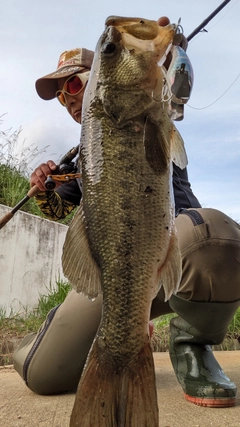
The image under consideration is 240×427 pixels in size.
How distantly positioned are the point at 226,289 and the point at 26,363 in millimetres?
1305

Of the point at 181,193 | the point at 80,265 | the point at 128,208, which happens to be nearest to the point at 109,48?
the point at 128,208

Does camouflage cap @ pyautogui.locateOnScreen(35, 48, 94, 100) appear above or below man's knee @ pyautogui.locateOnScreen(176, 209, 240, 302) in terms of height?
above

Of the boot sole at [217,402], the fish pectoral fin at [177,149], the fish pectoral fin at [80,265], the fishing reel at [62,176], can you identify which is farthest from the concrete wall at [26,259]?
the fish pectoral fin at [177,149]

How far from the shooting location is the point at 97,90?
163 centimetres

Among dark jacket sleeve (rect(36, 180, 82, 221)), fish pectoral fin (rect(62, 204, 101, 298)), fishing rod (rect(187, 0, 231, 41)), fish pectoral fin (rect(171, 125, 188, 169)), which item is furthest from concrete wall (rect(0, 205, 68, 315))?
fish pectoral fin (rect(171, 125, 188, 169))

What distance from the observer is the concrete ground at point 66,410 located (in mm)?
2043

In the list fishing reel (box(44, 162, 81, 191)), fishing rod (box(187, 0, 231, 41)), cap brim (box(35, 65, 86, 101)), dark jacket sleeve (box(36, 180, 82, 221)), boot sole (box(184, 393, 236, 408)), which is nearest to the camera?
boot sole (box(184, 393, 236, 408))

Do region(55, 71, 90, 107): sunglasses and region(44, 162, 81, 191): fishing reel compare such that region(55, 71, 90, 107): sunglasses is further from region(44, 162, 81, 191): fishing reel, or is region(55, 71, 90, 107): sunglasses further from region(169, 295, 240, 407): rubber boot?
region(169, 295, 240, 407): rubber boot

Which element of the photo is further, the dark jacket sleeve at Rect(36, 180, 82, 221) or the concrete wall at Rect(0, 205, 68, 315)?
the concrete wall at Rect(0, 205, 68, 315)

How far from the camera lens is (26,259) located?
248 inches

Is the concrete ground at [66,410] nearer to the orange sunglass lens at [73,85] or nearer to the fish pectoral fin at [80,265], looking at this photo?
the fish pectoral fin at [80,265]

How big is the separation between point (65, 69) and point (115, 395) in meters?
2.56

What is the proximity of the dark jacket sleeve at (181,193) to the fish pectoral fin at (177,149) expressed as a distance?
1.15 meters

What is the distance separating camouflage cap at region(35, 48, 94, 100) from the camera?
3.36m
